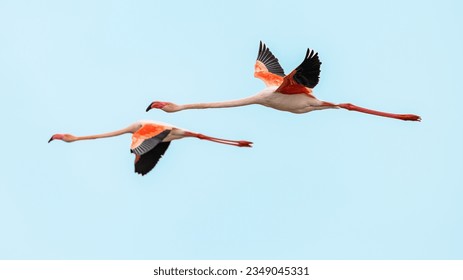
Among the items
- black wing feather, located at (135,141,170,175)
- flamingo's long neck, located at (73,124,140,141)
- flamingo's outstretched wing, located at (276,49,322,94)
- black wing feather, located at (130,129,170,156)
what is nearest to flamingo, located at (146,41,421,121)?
flamingo's outstretched wing, located at (276,49,322,94)

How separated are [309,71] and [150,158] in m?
Result: 3.87

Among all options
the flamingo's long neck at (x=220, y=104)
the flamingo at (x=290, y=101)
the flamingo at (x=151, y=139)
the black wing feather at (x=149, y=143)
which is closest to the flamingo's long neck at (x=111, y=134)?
the flamingo at (x=151, y=139)

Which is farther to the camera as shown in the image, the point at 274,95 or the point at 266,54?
the point at 266,54

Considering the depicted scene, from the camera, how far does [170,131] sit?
23562 mm

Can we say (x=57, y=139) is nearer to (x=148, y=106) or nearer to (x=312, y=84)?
(x=148, y=106)

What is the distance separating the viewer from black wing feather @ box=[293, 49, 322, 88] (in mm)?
22234

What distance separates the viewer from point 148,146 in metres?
22.6

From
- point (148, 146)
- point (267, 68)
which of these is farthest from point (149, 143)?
point (267, 68)

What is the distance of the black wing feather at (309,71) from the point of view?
22.2 metres

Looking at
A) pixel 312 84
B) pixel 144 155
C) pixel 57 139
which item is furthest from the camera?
pixel 57 139

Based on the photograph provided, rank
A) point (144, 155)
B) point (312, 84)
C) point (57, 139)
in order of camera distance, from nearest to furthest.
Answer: point (312, 84)
point (144, 155)
point (57, 139)
